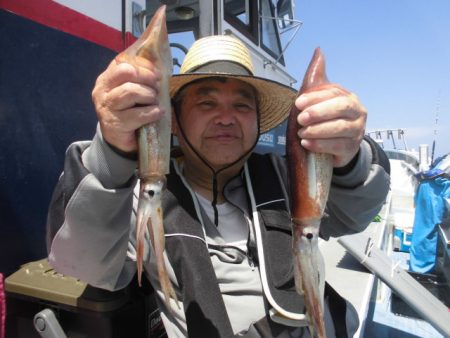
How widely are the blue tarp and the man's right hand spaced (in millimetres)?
6353

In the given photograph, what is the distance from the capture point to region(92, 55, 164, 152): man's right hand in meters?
1.10

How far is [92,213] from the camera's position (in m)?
1.30

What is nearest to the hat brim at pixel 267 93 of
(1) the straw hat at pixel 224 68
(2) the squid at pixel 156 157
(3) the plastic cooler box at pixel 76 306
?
(1) the straw hat at pixel 224 68

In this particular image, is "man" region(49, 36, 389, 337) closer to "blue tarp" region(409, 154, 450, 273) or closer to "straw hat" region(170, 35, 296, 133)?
"straw hat" region(170, 35, 296, 133)

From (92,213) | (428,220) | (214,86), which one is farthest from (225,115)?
(428,220)

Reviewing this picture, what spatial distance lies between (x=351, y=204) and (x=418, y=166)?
43.2 ft

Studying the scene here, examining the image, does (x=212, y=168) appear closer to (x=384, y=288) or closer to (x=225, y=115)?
(x=225, y=115)

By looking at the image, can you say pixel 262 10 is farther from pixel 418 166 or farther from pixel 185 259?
pixel 418 166

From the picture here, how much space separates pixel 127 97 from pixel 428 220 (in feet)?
21.4

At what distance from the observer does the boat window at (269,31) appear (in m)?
5.06

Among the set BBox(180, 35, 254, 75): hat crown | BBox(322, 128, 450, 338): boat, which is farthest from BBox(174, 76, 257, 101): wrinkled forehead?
BBox(322, 128, 450, 338): boat

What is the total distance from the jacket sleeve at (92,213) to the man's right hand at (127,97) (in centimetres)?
11

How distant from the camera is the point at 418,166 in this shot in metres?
13.1

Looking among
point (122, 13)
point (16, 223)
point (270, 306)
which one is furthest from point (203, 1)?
point (270, 306)
